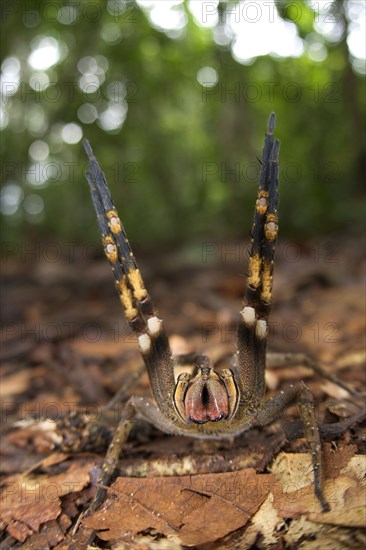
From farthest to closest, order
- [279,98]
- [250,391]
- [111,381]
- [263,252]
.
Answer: [279,98], [111,381], [250,391], [263,252]

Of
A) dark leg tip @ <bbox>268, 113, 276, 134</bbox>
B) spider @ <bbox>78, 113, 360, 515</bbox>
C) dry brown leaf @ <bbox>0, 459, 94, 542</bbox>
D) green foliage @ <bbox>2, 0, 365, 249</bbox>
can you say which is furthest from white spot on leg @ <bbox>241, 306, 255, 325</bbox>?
green foliage @ <bbox>2, 0, 365, 249</bbox>

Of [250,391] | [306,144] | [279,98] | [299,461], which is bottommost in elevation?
[299,461]

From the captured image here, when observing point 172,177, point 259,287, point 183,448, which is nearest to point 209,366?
A: point 259,287

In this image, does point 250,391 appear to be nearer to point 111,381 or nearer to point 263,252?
point 263,252

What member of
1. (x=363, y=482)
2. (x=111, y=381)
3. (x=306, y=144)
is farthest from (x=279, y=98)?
(x=363, y=482)

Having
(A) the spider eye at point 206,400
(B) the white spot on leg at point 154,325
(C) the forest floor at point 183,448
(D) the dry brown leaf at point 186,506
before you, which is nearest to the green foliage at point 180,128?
(C) the forest floor at point 183,448

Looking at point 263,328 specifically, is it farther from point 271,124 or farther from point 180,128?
point 180,128

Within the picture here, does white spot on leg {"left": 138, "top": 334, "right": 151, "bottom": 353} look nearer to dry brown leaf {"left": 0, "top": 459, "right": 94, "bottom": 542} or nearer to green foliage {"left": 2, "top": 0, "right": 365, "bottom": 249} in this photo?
dry brown leaf {"left": 0, "top": 459, "right": 94, "bottom": 542}
